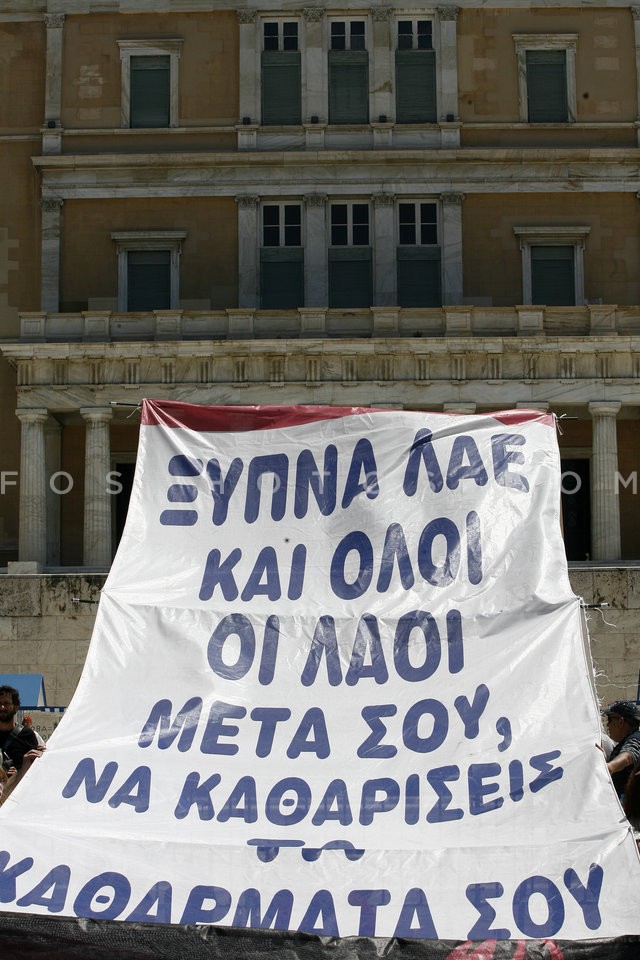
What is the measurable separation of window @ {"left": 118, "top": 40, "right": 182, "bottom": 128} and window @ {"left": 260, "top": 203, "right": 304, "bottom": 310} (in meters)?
3.38

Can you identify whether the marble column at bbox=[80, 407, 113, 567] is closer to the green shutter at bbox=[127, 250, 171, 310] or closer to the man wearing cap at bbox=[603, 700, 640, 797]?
the green shutter at bbox=[127, 250, 171, 310]

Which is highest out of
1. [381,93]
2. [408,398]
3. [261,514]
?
[381,93]

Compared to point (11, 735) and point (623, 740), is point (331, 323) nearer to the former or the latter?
point (11, 735)

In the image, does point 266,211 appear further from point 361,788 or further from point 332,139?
point 361,788

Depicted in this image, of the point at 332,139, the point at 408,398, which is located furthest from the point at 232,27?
the point at 408,398

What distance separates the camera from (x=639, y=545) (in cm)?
2967

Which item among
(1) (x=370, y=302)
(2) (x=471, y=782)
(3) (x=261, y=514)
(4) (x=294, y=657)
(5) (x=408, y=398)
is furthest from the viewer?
(1) (x=370, y=302)

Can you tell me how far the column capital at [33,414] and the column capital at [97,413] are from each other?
2.54ft

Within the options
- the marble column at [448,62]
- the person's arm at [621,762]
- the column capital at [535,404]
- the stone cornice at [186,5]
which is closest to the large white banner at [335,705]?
the person's arm at [621,762]

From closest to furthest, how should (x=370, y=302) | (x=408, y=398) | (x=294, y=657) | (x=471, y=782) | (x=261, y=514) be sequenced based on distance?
(x=471, y=782) → (x=294, y=657) → (x=261, y=514) → (x=408, y=398) → (x=370, y=302)

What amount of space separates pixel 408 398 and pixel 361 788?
2233cm

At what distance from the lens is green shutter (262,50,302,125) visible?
102ft

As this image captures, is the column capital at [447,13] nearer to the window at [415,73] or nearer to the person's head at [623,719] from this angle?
the window at [415,73]

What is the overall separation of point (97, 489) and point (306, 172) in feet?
27.6
